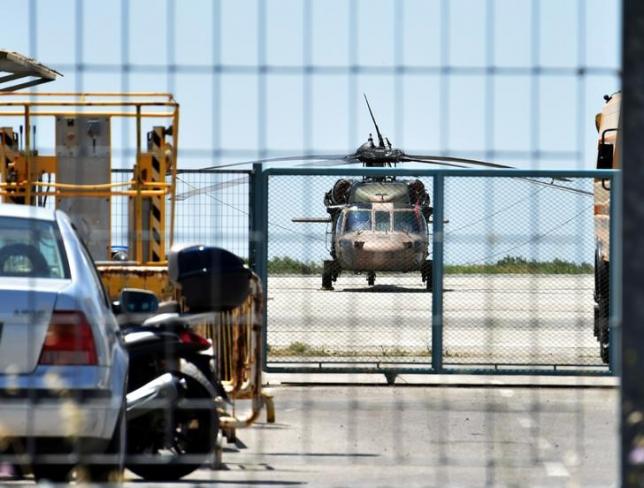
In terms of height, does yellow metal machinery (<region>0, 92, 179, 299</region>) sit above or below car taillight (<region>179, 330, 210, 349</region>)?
above

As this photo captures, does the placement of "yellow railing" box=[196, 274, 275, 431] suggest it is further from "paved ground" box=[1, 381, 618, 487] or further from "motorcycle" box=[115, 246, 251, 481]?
A: "motorcycle" box=[115, 246, 251, 481]

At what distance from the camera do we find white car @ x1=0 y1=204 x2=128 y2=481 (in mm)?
5805

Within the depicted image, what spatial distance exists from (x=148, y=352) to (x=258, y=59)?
2727mm

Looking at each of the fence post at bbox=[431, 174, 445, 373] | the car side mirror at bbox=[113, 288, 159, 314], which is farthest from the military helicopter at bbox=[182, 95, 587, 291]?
the car side mirror at bbox=[113, 288, 159, 314]

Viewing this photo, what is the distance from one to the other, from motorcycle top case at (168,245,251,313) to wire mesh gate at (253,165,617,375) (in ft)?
16.7

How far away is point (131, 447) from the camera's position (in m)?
7.47

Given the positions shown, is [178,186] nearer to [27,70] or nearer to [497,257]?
[497,257]

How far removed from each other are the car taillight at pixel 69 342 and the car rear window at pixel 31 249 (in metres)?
0.32

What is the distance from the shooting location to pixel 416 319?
13.6 metres

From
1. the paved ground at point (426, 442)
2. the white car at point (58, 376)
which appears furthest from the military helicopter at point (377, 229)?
the white car at point (58, 376)

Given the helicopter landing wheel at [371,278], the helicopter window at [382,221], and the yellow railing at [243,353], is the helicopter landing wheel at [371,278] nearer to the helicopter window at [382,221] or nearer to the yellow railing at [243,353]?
the helicopter window at [382,221]

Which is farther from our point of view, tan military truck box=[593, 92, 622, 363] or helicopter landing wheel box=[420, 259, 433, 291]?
tan military truck box=[593, 92, 622, 363]

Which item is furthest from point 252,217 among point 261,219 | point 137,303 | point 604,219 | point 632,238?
point 632,238

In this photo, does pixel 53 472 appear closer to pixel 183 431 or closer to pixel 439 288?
pixel 183 431
